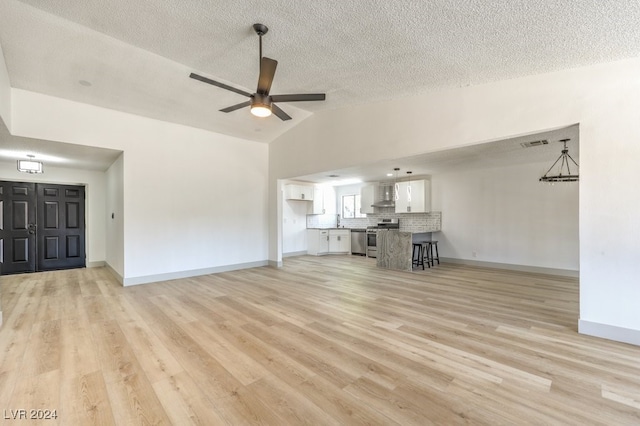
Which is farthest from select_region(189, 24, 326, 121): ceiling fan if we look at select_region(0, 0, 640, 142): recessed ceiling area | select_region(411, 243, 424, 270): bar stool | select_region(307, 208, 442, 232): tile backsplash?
select_region(307, 208, 442, 232): tile backsplash

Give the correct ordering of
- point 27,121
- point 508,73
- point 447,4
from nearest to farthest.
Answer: point 447,4
point 508,73
point 27,121

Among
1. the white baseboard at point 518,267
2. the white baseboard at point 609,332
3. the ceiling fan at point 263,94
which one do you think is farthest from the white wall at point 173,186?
the white baseboard at point 609,332

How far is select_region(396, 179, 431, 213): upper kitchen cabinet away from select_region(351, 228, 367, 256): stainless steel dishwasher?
146 centimetres

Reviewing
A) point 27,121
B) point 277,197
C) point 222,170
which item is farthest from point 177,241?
point 27,121

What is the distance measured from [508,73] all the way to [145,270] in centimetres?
633

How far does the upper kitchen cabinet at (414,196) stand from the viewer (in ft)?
24.2

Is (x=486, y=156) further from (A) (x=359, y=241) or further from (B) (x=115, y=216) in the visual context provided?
(B) (x=115, y=216)

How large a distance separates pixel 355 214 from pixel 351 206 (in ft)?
1.07

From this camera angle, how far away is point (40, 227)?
6434 mm

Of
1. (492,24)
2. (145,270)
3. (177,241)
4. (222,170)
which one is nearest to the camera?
(492,24)

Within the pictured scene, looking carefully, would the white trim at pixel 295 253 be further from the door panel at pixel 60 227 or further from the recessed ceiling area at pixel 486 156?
the door panel at pixel 60 227

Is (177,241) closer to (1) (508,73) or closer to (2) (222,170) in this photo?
(2) (222,170)

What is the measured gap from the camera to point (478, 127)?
3.42 meters

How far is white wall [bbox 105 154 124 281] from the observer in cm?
511
